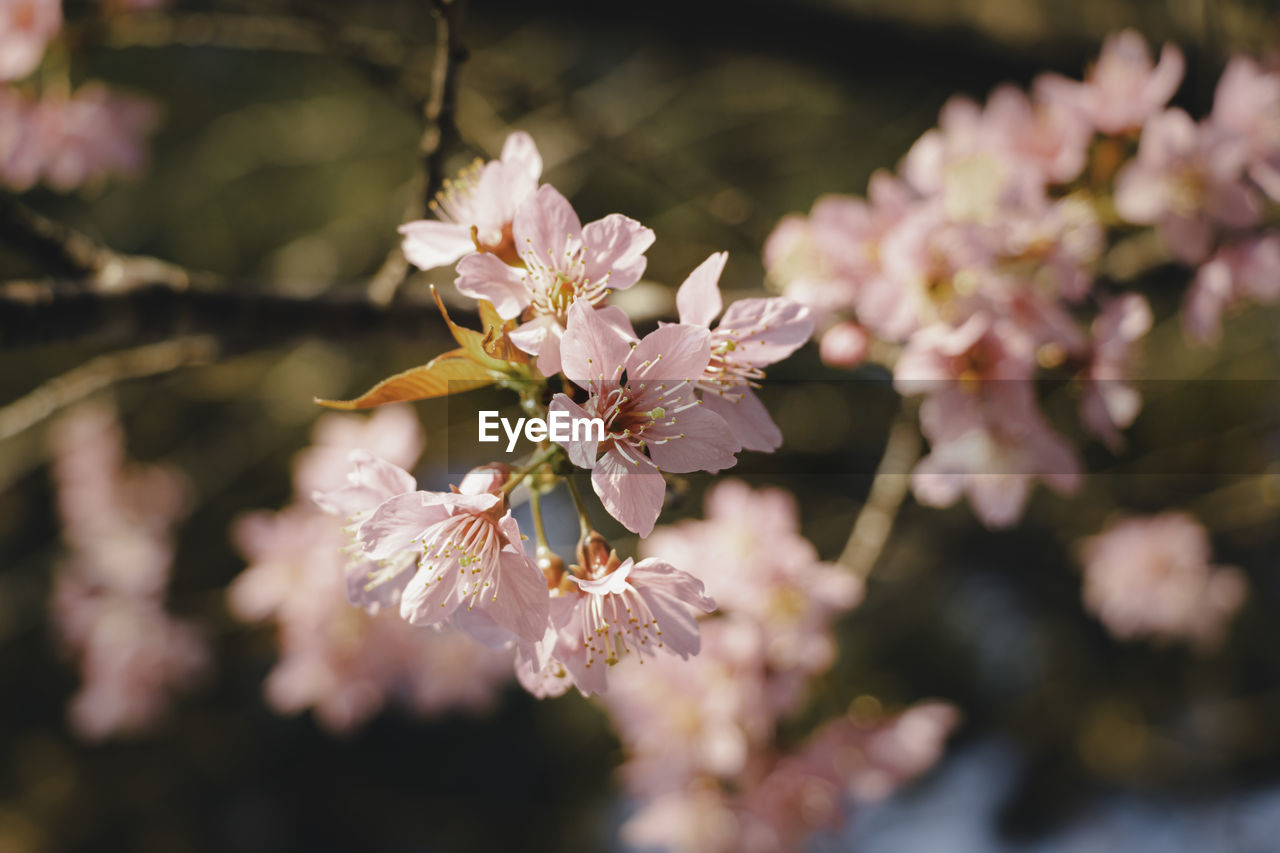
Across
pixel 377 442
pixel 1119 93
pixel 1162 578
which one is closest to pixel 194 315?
pixel 377 442

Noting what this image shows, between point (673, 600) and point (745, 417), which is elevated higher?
point (745, 417)

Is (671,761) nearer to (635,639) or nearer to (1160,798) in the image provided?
(635,639)

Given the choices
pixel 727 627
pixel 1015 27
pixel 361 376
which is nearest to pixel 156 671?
pixel 361 376

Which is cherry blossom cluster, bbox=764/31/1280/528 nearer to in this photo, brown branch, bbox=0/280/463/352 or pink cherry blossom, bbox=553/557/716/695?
pink cherry blossom, bbox=553/557/716/695

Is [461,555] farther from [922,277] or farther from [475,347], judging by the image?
[922,277]

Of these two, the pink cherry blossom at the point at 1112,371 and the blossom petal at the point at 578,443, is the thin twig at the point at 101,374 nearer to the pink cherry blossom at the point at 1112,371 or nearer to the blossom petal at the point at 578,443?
the blossom petal at the point at 578,443

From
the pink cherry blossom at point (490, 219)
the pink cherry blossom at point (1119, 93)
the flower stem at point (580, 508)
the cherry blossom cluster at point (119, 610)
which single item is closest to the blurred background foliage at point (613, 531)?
the cherry blossom cluster at point (119, 610)
